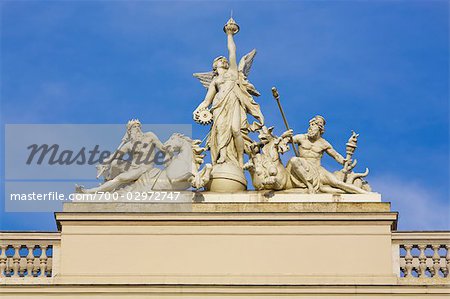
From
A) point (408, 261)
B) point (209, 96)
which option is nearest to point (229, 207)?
point (209, 96)

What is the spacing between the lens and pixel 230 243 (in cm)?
3281

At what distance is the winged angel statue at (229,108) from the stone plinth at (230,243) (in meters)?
1.15

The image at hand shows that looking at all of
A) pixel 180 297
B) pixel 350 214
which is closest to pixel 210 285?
pixel 180 297

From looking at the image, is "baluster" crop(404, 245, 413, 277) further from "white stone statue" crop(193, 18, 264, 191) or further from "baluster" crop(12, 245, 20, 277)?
"baluster" crop(12, 245, 20, 277)

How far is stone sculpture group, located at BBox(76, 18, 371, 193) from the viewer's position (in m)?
33.3

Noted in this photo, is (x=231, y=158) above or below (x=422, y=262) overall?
above

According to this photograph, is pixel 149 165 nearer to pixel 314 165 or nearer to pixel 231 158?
pixel 231 158

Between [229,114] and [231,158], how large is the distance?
77cm

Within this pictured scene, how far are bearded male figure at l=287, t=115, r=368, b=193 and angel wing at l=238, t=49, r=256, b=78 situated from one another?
1643 millimetres

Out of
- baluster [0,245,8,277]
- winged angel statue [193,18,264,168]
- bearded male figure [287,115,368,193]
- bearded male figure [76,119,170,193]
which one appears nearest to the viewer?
baluster [0,245,8,277]

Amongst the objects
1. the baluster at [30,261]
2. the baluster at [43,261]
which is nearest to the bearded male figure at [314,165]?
the baluster at [43,261]

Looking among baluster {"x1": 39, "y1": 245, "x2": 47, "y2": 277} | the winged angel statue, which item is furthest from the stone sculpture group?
baluster {"x1": 39, "y1": 245, "x2": 47, "y2": 277}

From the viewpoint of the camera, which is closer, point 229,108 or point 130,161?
point 130,161

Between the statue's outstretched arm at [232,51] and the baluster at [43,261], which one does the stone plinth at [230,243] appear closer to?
the baluster at [43,261]
